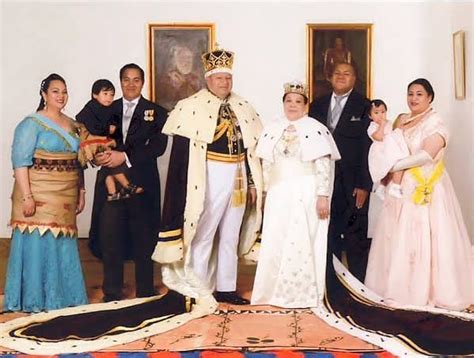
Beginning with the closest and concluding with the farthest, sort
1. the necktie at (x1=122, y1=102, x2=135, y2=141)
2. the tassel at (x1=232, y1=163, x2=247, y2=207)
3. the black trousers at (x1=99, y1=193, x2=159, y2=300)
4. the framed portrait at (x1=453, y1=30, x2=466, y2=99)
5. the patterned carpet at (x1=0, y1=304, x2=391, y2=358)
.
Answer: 1. the patterned carpet at (x1=0, y1=304, x2=391, y2=358)
2. the tassel at (x1=232, y1=163, x2=247, y2=207)
3. the black trousers at (x1=99, y1=193, x2=159, y2=300)
4. the necktie at (x1=122, y1=102, x2=135, y2=141)
5. the framed portrait at (x1=453, y1=30, x2=466, y2=99)

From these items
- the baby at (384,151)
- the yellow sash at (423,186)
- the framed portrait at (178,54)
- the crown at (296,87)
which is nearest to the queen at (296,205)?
the crown at (296,87)

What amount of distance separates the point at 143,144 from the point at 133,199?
0.43m

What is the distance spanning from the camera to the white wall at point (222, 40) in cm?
723

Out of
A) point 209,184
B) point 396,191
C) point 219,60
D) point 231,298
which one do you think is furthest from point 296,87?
point 231,298

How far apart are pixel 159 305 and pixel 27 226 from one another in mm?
1106

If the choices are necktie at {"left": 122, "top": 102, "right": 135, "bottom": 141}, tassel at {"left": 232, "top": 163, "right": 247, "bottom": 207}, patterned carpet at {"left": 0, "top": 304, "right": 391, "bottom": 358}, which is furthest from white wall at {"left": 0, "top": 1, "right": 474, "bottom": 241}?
patterned carpet at {"left": 0, "top": 304, "right": 391, "bottom": 358}

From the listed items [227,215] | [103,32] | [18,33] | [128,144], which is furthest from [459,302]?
[18,33]

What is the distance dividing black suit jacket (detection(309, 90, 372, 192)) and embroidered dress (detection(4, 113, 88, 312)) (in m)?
2.09

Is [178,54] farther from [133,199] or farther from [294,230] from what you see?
[294,230]

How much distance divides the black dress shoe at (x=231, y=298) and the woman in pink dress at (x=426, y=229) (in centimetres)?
106

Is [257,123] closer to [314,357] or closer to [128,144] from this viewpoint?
[128,144]

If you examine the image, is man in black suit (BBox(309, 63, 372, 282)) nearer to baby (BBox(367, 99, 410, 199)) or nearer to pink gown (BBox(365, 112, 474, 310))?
baby (BBox(367, 99, 410, 199))

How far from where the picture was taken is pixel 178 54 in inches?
281

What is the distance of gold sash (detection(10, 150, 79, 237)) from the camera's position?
19.1ft
